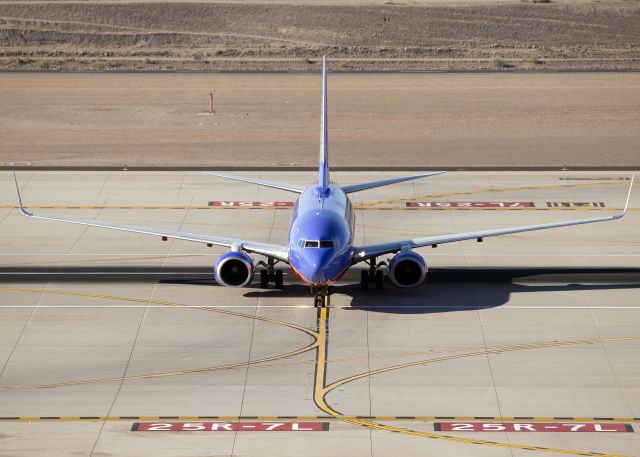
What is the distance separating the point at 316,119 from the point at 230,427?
195ft

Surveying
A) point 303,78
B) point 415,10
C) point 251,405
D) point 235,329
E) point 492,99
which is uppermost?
point 415,10

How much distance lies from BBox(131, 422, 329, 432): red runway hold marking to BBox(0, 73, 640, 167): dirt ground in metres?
42.2

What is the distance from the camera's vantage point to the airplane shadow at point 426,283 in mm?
47844

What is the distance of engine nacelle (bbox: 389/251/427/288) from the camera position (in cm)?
4756

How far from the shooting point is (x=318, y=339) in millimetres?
43625

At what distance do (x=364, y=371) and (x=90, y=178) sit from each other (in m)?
34.7

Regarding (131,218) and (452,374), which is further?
(131,218)

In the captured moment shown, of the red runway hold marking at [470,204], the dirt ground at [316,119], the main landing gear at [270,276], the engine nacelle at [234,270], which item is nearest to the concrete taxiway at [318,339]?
the red runway hold marking at [470,204]

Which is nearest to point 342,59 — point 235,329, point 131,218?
point 131,218

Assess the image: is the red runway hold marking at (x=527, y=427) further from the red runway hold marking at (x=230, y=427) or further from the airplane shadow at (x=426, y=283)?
the airplane shadow at (x=426, y=283)

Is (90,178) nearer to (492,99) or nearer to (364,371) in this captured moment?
(364,371)

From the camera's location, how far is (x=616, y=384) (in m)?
39.3

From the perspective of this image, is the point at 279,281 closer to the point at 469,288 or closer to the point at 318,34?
the point at 469,288

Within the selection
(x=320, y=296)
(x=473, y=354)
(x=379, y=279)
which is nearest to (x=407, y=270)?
(x=379, y=279)
